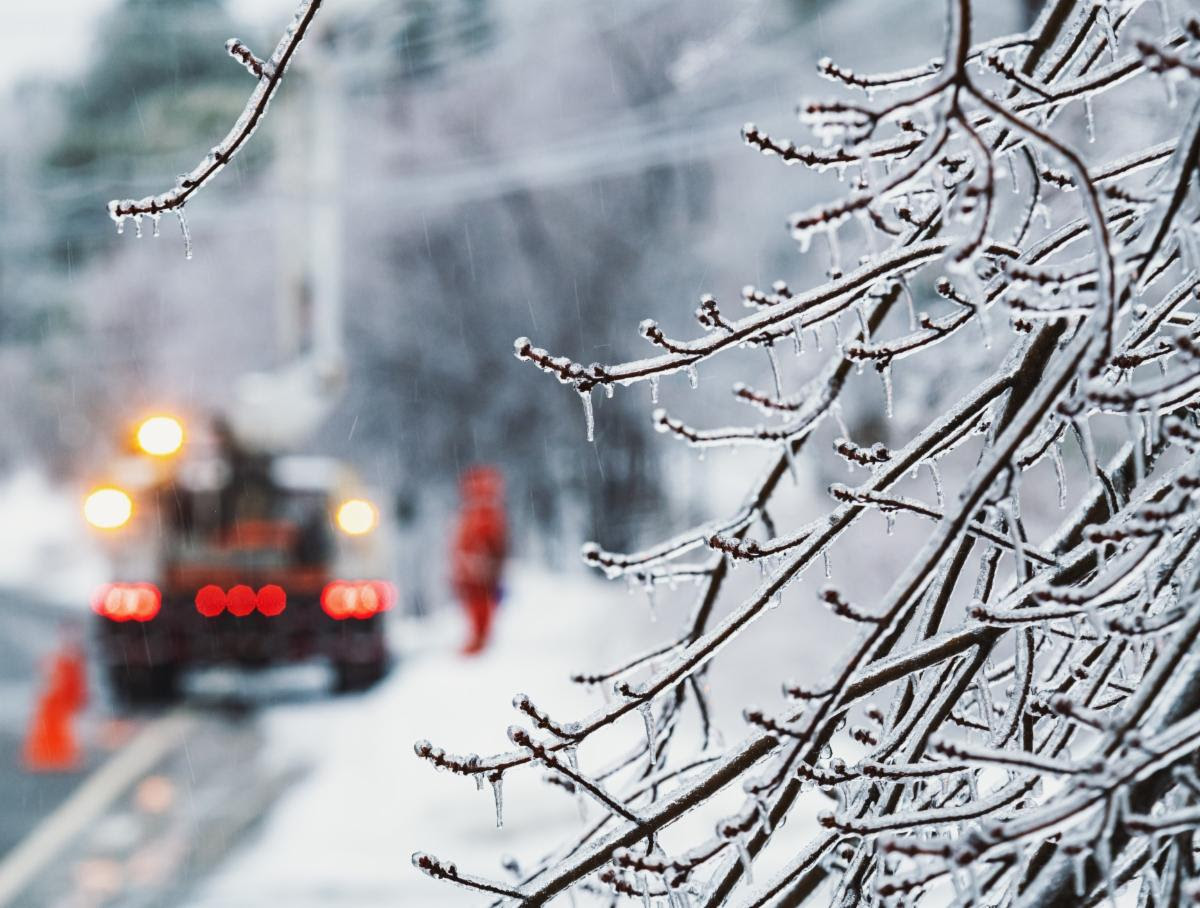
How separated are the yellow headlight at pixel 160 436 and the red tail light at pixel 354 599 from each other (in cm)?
202

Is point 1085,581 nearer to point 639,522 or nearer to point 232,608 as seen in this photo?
point 232,608

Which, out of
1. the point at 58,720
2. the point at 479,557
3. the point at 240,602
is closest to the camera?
the point at 58,720

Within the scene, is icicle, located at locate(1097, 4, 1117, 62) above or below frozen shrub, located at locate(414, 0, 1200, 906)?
above

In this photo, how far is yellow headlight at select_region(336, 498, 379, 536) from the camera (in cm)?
1141

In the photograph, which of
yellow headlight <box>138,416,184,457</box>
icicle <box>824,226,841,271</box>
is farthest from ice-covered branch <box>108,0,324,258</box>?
yellow headlight <box>138,416,184,457</box>

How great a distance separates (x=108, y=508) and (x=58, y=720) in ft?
6.78

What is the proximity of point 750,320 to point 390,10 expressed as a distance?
16551 millimetres

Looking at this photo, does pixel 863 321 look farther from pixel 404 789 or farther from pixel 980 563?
pixel 404 789

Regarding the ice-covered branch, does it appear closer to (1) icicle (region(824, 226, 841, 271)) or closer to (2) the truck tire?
(1) icicle (region(824, 226, 841, 271))

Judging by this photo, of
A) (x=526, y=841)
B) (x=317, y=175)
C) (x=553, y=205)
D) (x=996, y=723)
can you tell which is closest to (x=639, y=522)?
(x=553, y=205)

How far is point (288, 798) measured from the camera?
8266mm

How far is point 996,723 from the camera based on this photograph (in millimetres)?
2211

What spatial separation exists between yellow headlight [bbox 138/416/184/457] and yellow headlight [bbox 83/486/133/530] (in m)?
0.53

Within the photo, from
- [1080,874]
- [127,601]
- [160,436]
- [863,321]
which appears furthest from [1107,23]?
[160,436]
